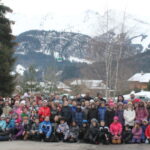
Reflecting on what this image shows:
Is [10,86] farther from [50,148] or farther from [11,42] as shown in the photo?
[50,148]

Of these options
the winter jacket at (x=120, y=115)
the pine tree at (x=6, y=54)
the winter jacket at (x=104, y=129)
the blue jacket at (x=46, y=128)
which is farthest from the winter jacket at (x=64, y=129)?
the pine tree at (x=6, y=54)

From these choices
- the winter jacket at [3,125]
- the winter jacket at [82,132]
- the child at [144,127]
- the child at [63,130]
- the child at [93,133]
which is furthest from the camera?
the winter jacket at [3,125]

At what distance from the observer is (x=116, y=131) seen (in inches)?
532

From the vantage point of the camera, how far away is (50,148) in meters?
12.0

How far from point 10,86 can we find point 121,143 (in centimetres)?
1327

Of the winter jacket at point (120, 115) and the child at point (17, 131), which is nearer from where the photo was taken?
the child at point (17, 131)

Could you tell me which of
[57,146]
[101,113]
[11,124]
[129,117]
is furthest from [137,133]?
[11,124]

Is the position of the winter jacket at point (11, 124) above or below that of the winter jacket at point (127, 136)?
above

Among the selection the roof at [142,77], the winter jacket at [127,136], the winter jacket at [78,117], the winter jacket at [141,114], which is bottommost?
the winter jacket at [127,136]

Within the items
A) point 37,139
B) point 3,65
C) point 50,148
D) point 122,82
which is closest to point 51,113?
point 37,139

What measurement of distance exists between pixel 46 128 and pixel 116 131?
107 inches

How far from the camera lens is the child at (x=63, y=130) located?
13637mm

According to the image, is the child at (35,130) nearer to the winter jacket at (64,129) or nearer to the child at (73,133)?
the winter jacket at (64,129)

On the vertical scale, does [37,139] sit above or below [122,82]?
below
